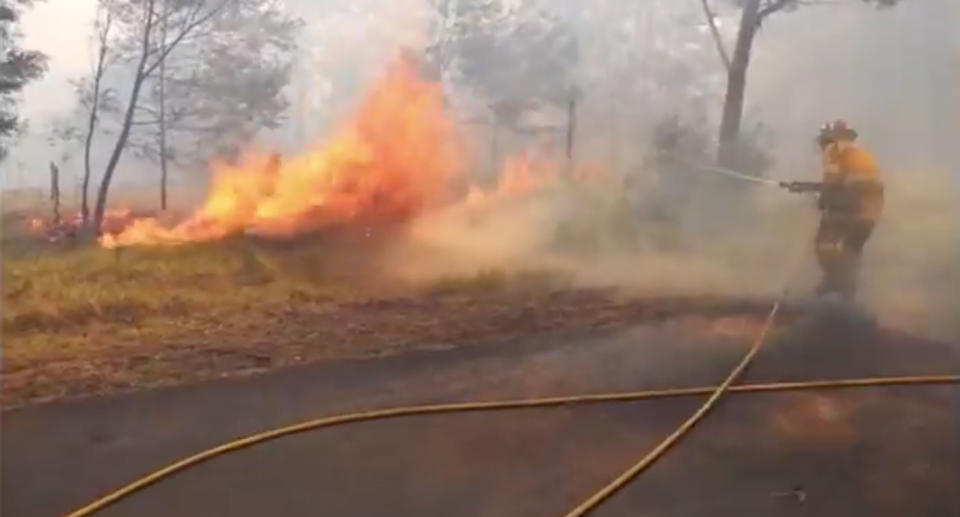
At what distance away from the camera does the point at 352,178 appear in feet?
5.88

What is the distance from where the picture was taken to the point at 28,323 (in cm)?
159

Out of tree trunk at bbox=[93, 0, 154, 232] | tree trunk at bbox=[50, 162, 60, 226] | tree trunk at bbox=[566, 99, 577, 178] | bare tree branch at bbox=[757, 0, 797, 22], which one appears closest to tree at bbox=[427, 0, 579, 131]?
tree trunk at bbox=[566, 99, 577, 178]

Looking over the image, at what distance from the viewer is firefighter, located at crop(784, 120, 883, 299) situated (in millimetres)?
1963

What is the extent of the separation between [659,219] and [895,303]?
1.79 feet

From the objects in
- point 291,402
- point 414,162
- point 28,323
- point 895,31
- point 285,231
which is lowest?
point 291,402

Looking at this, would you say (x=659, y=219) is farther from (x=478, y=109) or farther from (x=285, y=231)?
(x=285, y=231)

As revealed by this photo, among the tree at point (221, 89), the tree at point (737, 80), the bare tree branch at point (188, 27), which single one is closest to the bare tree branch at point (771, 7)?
the tree at point (737, 80)

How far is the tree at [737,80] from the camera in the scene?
194 centimetres

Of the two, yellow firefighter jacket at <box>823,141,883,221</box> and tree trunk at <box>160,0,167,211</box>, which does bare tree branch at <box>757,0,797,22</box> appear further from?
tree trunk at <box>160,0,167,211</box>

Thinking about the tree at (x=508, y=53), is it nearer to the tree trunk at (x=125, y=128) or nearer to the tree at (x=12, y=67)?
the tree trunk at (x=125, y=128)

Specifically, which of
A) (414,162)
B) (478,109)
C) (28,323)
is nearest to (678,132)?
(478,109)

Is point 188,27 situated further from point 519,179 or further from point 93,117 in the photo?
point 519,179

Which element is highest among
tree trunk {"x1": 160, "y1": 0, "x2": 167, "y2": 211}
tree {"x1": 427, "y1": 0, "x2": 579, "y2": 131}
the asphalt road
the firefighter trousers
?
tree {"x1": 427, "y1": 0, "x2": 579, "y2": 131}

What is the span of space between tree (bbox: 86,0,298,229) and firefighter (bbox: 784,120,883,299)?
1.11m
